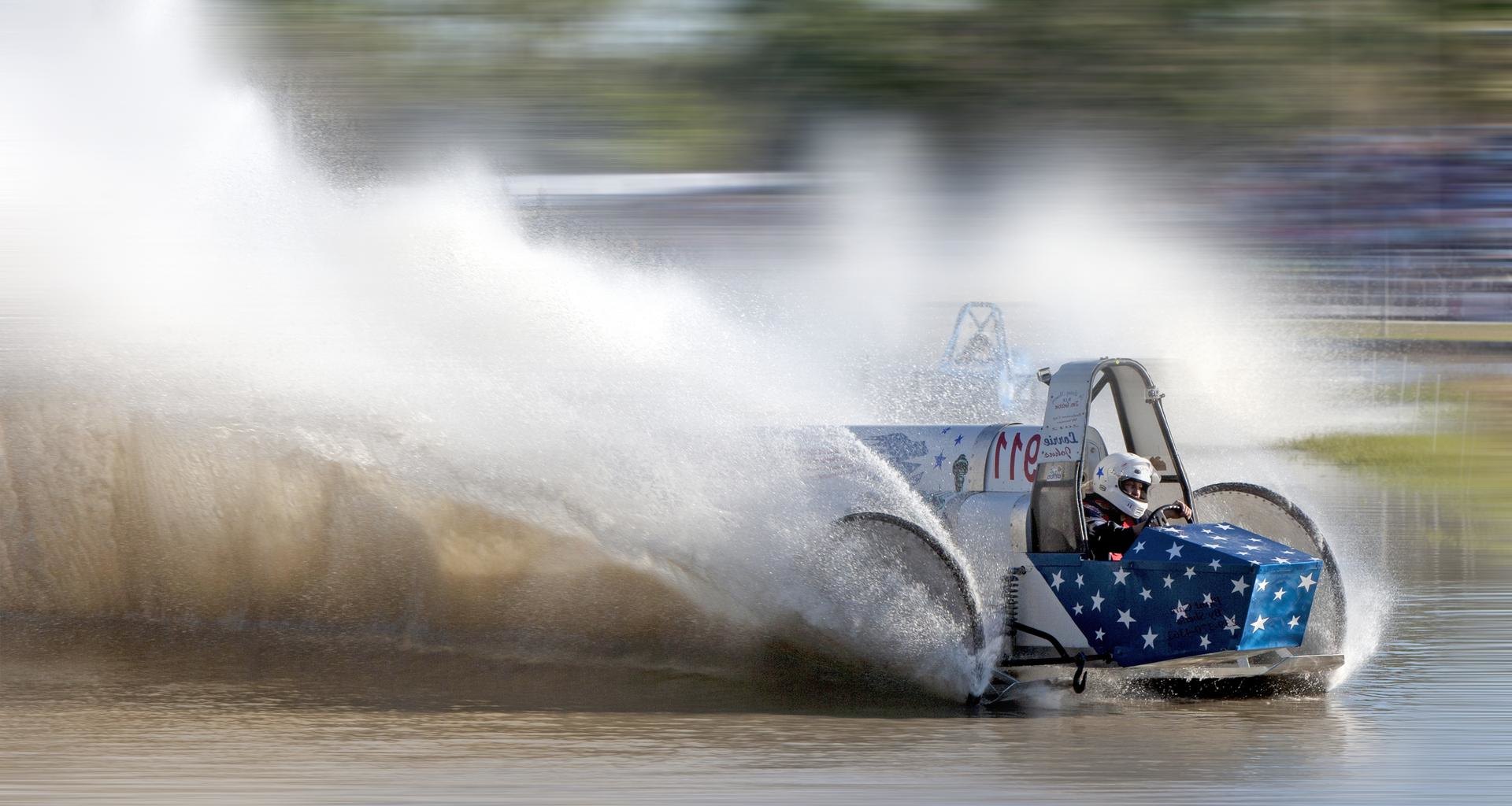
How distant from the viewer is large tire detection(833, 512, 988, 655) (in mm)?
7434

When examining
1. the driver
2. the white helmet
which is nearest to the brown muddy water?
the driver

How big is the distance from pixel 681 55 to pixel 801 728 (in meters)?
14.6

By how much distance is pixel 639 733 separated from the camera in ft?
21.9

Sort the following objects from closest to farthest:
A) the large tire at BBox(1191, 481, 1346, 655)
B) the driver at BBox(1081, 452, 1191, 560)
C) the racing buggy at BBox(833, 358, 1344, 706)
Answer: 1. the racing buggy at BBox(833, 358, 1344, 706)
2. the driver at BBox(1081, 452, 1191, 560)
3. the large tire at BBox(1191, 481, 1346, 655)

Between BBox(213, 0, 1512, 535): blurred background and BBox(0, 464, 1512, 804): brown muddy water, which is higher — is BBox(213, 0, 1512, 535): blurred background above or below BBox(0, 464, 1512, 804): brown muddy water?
above

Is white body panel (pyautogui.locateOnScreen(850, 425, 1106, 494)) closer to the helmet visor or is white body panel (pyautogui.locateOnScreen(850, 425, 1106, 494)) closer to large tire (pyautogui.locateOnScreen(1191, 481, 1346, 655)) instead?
the helmet visor

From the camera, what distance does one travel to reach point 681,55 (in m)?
20.2

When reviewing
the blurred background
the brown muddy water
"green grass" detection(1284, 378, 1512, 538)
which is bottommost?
the brown muddy water

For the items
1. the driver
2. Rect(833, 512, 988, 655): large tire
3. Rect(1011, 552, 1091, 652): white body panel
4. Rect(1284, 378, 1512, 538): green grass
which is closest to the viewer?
Rect(833, 512, 988, 655): large tire

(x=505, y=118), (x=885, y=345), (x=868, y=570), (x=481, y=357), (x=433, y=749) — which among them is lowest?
(x=433, y=749)

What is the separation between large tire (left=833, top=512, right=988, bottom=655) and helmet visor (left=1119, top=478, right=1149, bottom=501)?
0.87m

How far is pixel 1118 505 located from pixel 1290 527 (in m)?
0.99

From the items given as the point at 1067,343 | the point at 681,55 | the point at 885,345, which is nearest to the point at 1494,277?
the point at 1067,343

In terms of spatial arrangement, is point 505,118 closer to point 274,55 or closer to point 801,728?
point 274,55
